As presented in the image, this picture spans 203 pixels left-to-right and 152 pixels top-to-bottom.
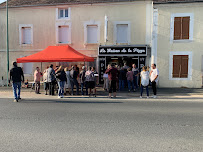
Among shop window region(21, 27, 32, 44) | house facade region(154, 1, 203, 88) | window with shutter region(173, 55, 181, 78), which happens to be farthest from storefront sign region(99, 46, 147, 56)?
shop window region(21, 27, 32, 44)

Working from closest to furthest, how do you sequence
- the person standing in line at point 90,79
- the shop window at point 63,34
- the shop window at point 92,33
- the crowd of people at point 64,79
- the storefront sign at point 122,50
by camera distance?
the crowd of people at point 64,79 < the person standing in line at point 90,79 < the storefront sign at point 122,50 < the shop window at point 92,33 < the shop window at point 63,34

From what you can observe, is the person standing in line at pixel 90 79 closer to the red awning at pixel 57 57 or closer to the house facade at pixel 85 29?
the red awning at pixel 57 57

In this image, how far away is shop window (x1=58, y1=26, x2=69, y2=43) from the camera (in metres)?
14.7

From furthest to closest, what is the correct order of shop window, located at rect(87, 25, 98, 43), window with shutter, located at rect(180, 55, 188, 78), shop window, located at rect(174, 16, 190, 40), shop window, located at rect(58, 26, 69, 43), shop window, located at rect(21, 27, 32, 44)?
shop window, located at rect(21, 27, 32, 44) → shop window, located at rect(58, 26, 69, 43) → shop window, located at rect(87, 25, 98, 43) → window with shutter, located at rect(180, 55, 188, 78) → shop window, located at rect(174, 16, 190, 40)

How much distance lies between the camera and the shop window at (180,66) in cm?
1268

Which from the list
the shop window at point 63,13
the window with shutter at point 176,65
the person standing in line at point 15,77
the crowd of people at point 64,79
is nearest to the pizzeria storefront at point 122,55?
A: the window with shutter at point 176,65

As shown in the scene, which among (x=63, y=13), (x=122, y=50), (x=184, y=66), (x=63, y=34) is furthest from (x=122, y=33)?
(x=184, y=66)

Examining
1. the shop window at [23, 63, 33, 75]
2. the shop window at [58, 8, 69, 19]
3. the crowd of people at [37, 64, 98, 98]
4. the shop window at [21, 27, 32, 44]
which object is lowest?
the crowd of people at [37, 64, 98, 98]

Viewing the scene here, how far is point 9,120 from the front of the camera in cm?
500

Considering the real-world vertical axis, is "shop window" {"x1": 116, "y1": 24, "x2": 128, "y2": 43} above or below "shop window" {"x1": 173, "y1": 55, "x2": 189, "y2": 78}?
above

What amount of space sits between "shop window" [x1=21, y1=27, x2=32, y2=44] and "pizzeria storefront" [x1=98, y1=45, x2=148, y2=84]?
21.5 ft

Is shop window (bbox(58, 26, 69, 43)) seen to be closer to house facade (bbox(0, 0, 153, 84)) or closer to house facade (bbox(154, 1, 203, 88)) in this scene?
house facade (bbox(0, 0, 153, 84))

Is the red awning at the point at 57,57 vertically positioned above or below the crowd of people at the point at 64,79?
above

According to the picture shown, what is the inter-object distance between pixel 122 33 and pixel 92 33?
2547 mm
